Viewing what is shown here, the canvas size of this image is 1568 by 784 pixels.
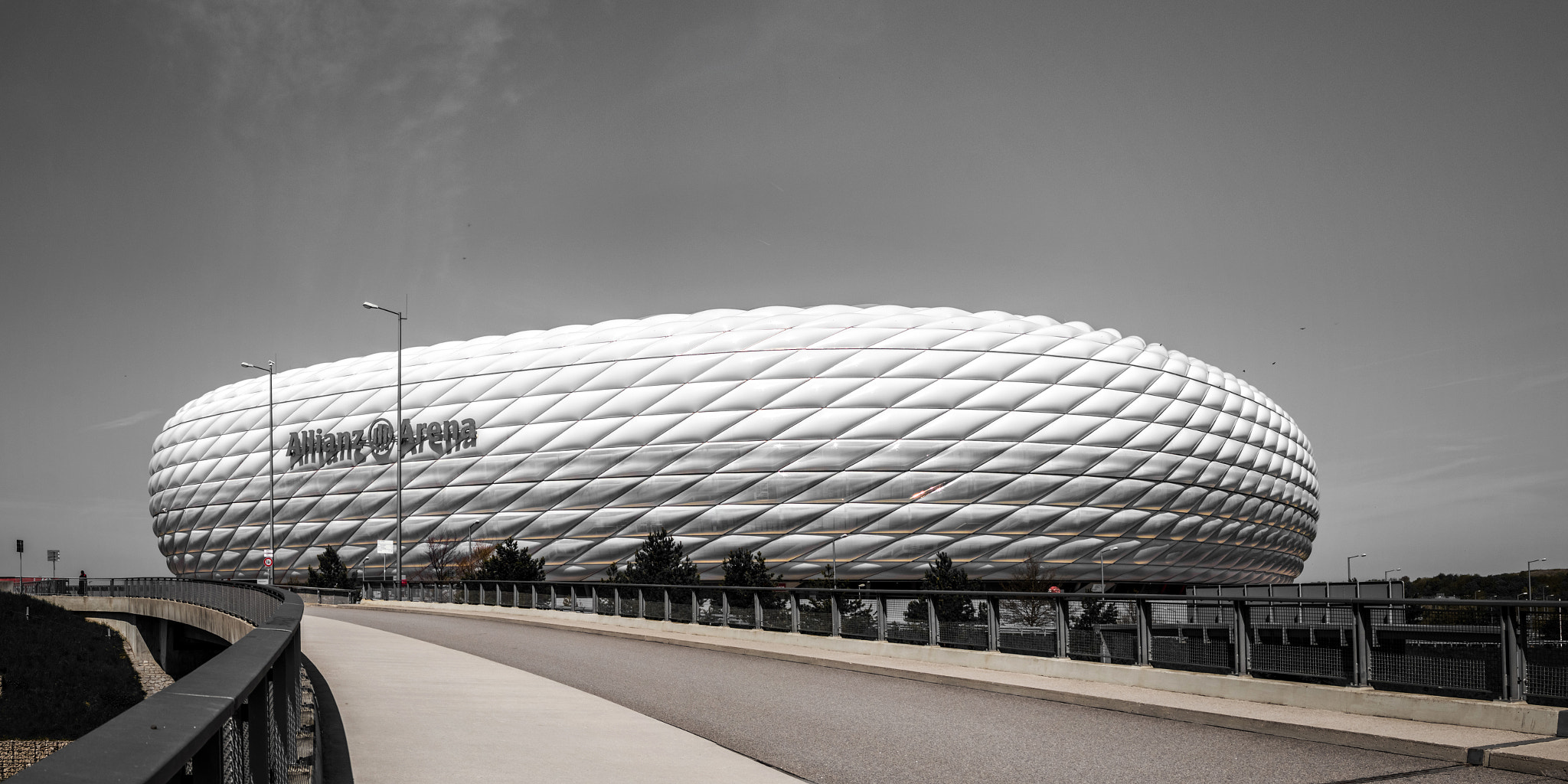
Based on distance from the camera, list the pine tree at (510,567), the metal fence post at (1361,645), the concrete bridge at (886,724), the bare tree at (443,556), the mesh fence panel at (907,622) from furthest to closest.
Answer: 1. the bare tree at (443,556)
2. the pine tree at (510,567)
3. the mesh fence panel at (907,622)
4. the metal fence post at (1361,645)
5. the concrete bridge at (886,724)

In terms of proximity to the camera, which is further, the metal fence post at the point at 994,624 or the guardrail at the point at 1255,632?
the metal fence post at the point at 994,624

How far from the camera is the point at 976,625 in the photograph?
1800 centimetres

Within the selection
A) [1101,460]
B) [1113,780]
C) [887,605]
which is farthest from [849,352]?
[1113,780]

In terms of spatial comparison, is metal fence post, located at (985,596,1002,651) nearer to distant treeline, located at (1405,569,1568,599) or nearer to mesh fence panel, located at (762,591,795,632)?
mesh fence panel, located at (762,591,795,632)

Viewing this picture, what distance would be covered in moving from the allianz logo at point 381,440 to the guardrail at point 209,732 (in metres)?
61.2

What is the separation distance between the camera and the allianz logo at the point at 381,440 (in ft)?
218

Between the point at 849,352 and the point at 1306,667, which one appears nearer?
the point at 1306,667

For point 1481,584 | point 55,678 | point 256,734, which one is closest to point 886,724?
point 256,734

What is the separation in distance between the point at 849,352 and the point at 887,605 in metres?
42.6

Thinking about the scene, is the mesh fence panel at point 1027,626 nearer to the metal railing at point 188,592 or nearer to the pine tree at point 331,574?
the metal railing at point 188,592

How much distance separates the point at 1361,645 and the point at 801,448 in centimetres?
4937

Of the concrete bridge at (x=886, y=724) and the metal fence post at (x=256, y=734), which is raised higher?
the metal fence post at (x=256, y=734)

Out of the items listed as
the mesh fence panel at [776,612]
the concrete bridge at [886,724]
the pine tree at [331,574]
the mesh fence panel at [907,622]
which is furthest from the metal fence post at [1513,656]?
the pine tree at [331,574]

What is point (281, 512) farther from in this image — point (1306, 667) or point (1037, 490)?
point (1306, 667)
